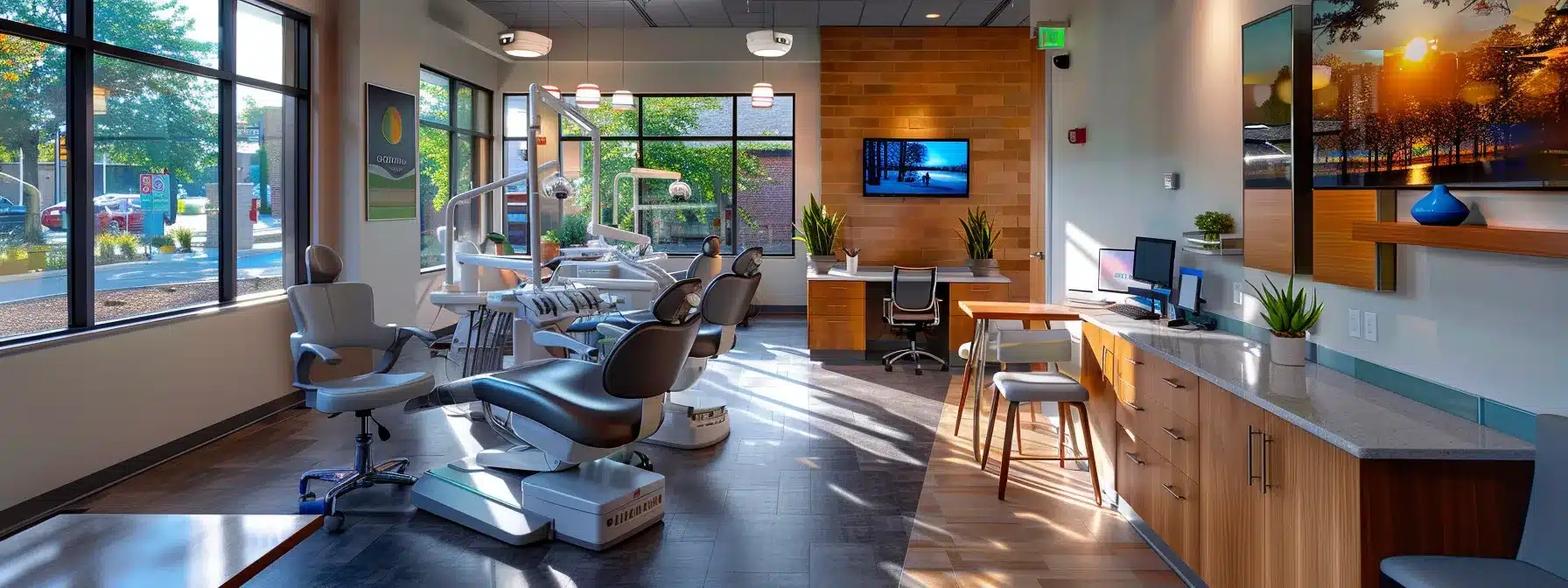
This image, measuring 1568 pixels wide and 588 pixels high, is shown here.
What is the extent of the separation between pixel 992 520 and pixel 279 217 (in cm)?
512

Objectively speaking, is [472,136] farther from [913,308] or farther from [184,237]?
[913,308]

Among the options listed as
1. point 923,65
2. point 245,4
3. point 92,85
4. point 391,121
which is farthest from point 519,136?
point 92,85

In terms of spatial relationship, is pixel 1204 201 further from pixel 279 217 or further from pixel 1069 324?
pixel 279 217

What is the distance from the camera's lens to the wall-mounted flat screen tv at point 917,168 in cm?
1046

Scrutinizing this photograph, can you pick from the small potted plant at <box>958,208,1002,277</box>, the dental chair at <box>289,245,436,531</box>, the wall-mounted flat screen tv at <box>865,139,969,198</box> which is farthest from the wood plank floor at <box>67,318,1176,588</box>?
the wall-mounted flat screen tv at <box>865,139,969,198</box>

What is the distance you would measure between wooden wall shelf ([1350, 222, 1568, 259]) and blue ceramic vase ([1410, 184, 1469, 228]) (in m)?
0.03

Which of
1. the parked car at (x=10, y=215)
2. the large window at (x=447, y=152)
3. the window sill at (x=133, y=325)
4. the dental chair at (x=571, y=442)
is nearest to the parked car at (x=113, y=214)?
the parked car at (x=10, y=215)

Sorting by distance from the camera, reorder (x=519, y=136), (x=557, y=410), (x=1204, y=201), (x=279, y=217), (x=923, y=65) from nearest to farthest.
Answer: (x=557, y=410)
(x=1204, y=201)
(x=279, y=217)
(x=923, y=65)
(x=519, y=136)

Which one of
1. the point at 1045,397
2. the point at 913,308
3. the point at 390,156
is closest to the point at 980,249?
the point at 913,308

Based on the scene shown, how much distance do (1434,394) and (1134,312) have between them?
6.90 ft

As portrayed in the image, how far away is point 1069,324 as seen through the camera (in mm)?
6172

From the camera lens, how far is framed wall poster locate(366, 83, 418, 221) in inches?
297

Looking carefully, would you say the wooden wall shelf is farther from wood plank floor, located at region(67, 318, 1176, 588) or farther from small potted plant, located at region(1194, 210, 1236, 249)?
wood plank floor, located at region(67, 318, 1176, 588)

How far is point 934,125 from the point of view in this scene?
34.5ft
